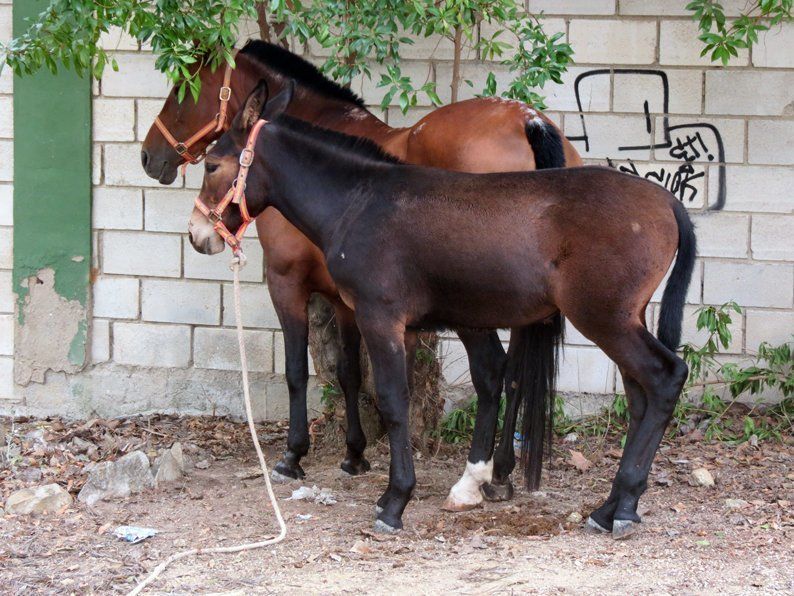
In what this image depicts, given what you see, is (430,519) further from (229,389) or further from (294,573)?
(229,389)

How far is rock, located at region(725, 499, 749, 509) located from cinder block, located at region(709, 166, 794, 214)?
6.83 ft

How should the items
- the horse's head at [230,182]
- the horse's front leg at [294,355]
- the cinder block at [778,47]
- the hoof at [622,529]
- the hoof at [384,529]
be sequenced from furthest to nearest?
1. the cinder block at [778,47]
2. the horse's front leg at [294,355]
3. the horse's head at [230,182]
4. the hoof at [384,529]
5. the hoof at [622,529]

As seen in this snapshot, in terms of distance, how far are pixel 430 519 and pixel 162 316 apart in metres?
2.90

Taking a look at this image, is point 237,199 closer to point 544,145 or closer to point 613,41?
point 544,145

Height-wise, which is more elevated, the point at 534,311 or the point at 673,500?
the point at 534,311

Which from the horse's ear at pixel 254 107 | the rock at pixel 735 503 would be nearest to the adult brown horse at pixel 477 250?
the horse's ear at pixel 254 107

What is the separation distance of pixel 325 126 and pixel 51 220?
7.54ft

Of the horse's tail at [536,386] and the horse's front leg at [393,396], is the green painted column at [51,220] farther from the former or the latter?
the horse's tail at [536,386]

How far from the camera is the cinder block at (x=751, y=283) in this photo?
6227 mm

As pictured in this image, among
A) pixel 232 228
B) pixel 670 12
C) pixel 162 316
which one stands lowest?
pixel 162 316

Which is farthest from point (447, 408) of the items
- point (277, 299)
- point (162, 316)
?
point (162, 316)

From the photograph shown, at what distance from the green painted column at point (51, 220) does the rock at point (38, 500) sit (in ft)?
6.70

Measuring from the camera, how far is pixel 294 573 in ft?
13.1

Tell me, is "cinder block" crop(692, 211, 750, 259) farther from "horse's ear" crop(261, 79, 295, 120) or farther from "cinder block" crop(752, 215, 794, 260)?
"horse's ear" crop(261, 79, 295, 120)
